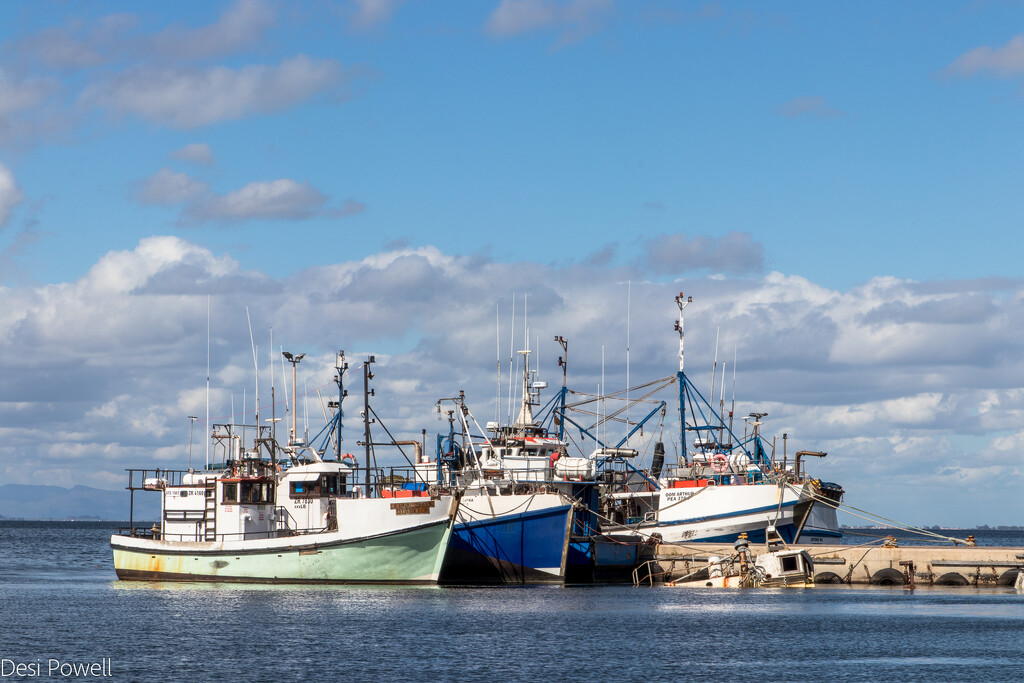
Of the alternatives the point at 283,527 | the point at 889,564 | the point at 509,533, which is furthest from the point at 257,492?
the point at 889,564

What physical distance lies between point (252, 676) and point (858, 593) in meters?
36.8

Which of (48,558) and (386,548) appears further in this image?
(48,558)

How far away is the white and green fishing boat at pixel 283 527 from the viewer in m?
56.8

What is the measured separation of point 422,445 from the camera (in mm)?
76375

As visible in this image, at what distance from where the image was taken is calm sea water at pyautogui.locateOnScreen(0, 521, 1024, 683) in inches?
1483

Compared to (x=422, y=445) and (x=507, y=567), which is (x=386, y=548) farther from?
(x=422, y=445)

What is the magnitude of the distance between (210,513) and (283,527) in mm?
3762

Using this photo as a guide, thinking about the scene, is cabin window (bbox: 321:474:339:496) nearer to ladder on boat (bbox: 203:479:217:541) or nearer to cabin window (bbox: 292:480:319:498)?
cabin window (bbox: 292:480:319:498)

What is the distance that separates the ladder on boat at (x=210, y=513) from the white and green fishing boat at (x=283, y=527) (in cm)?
5

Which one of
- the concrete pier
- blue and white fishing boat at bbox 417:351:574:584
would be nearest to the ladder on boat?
blue and white fishing boat at bbox 417:351:574:584

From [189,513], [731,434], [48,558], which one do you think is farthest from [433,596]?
[48,558]

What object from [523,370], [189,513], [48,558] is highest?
[523,370]

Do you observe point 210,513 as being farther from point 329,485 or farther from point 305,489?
point 329,485

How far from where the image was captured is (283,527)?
60.5 metres
